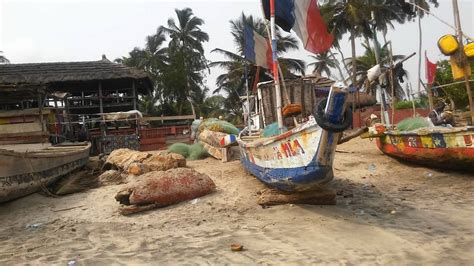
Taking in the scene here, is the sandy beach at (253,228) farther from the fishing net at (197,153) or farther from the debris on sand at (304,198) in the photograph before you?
the fishing net at (197,153)

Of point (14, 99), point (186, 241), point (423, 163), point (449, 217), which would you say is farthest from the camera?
point (14, 99)

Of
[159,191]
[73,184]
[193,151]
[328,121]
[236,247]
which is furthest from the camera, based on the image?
[193,151]

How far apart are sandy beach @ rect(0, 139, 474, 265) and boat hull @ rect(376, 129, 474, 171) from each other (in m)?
0.41

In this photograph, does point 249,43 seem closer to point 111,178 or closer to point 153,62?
point 111,178

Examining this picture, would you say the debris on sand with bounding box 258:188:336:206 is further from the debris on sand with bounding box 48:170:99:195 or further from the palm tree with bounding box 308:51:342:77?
the palm tree with bounding box 308:51:342:77

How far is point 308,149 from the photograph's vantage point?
5.18 m

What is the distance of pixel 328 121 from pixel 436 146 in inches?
186

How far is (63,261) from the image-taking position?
450 cm

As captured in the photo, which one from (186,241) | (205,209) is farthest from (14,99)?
(186,241)

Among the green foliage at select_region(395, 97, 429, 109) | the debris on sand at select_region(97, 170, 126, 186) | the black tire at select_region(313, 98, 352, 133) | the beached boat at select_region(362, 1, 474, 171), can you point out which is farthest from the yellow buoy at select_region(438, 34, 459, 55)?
the green foliage at select_region(395, 97, 429, 109)

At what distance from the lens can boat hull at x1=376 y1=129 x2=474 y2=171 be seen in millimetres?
7809

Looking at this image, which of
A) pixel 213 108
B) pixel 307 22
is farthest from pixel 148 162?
pixel 213 108

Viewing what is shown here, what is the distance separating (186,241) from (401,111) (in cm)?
2122

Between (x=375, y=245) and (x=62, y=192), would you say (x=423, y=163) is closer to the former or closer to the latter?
(x=375, y=245)
